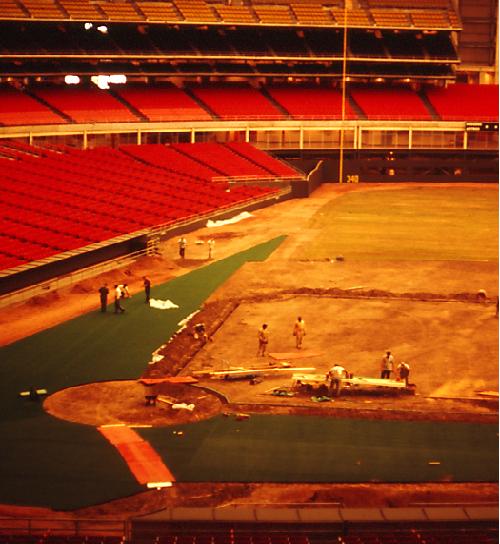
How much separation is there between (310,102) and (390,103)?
7.23 meters

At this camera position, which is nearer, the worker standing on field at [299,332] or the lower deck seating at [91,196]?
the worker standing on field at [299,332]

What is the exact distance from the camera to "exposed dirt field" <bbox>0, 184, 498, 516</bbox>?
72.6 feet

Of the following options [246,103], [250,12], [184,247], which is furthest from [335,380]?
[250,12]

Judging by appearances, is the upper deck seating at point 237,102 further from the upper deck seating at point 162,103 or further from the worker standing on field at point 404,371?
the worker standing on field at point 404,371

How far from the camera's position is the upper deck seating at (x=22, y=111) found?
68.4 m

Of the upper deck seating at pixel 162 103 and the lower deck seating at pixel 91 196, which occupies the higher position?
the upper deck seating at pixel 162 103

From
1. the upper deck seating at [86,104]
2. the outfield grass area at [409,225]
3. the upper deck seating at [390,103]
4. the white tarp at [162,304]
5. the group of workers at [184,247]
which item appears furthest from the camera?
the upper deck seating at [390,103]

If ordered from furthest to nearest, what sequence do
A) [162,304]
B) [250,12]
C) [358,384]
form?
[250,12] < [162,304] < [358,384]

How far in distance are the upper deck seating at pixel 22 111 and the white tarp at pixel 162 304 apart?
32.2m

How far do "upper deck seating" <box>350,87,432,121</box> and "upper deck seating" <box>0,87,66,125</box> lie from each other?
27176mm

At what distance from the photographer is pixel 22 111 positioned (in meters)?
70.4

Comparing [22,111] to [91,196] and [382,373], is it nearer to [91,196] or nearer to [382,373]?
[91,196]

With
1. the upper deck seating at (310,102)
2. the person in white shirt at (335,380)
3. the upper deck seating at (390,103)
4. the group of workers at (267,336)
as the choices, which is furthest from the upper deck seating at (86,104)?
the person in white shirt at (335,380)

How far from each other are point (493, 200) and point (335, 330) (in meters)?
37.6
